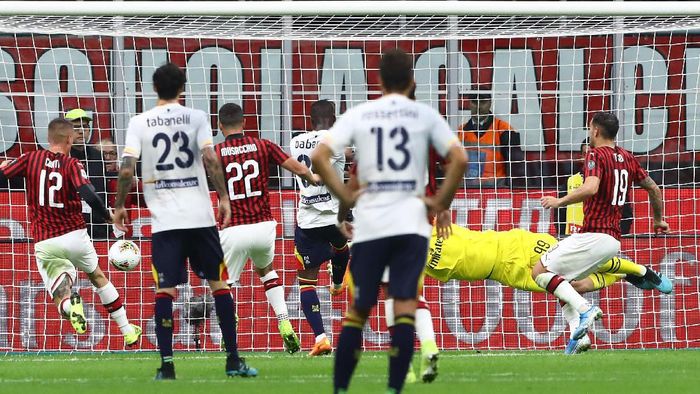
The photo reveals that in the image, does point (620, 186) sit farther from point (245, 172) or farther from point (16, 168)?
point (16, 168)

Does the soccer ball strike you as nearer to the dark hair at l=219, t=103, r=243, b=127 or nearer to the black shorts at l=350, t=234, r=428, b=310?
the dark hair at l=219, t=103, r=243, b=127

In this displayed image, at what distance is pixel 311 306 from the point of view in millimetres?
12508

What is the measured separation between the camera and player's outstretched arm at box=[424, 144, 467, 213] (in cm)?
732

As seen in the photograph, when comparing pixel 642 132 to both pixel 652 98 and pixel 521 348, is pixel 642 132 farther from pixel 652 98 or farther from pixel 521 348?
pixel 521 348

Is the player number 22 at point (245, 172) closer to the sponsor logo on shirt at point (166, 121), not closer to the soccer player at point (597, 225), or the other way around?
the sponsor logo on shirt at point (166, 121)

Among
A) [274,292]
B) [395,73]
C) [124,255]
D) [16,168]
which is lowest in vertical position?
[274,292]

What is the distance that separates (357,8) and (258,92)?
6.56 ft

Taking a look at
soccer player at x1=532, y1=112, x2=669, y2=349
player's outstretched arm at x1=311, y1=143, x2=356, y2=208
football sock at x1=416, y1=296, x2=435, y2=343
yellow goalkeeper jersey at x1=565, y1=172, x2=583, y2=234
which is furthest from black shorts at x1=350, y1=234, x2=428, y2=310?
yellow goalkeeper jersey at x1=565, y1=172, x2=583, y2=234

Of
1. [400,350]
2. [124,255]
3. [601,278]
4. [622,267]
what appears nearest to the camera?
[400,350]

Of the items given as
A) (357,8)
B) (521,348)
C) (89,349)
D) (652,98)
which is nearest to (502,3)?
(357,8)

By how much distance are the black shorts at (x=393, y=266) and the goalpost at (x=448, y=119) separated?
24.2ft

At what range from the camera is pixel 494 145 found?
48.3ft

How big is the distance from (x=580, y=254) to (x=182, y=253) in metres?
4.36

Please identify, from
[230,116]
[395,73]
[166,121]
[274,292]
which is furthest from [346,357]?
[274,292]
